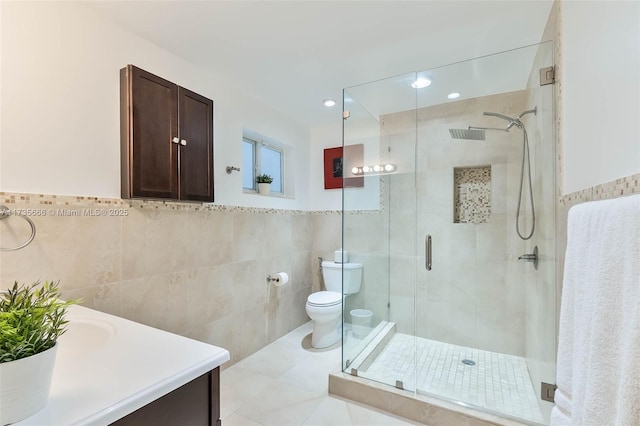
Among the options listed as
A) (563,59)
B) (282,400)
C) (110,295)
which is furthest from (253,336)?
(563,59)

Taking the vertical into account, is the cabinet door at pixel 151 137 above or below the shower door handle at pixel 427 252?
above

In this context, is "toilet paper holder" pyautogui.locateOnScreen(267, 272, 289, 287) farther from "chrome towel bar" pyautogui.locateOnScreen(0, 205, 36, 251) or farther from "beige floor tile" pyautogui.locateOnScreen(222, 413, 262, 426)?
"chrome towel bar" pyautogui.locateOnScreen(0, 205, 36, 251)

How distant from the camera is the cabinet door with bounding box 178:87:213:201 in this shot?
192 cm

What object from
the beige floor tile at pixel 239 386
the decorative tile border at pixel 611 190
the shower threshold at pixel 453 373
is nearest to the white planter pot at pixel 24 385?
the decorative tile border at pixel 611 190

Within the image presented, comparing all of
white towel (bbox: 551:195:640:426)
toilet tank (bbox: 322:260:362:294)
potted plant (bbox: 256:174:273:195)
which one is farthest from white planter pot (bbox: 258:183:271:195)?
white towel (bbox: 551:195:640:426)

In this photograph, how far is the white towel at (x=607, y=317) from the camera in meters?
0.47

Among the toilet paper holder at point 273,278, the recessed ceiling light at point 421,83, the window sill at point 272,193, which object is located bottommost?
the toilet paper holder at point 273,278

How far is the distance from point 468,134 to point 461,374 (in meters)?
1.95

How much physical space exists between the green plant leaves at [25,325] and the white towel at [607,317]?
101 centimetres

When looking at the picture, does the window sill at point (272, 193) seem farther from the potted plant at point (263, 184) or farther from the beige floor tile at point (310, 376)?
the beige floor tile at point (310, 376)

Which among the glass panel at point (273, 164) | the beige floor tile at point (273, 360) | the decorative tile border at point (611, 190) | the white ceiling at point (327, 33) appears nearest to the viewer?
the decorative tile border at point (611, 190)

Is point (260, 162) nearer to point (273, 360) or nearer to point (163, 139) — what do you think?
point (163, 139)

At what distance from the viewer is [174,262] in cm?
198

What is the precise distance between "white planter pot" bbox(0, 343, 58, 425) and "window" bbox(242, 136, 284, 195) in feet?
7.46
